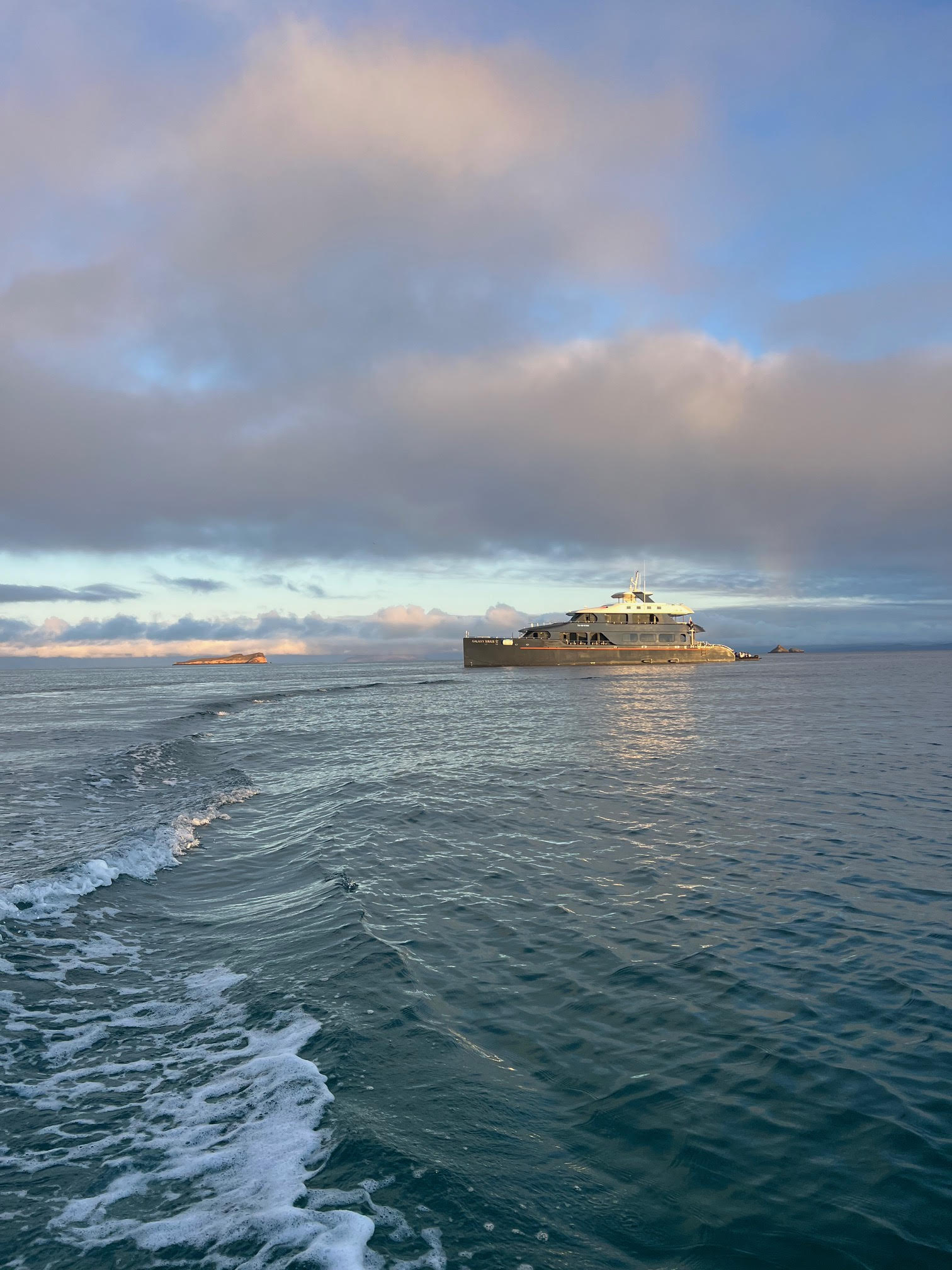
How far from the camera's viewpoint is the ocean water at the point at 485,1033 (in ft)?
14.8

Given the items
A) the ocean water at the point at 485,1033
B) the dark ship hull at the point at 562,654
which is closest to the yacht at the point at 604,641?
the dark ship hull at the point at 562,654

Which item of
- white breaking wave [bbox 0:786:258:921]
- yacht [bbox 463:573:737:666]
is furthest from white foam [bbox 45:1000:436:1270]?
yacht [bbox 463:573:737:666]

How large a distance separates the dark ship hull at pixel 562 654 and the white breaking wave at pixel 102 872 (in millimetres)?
100559

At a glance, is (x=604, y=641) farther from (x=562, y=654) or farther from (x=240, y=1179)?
(x=240, y=1179)

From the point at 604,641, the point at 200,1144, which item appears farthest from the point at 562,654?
the point at 200,1144

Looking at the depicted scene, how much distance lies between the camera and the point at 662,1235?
171 inches

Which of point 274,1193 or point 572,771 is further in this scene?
point 572,771

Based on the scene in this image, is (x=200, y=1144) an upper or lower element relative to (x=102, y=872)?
upper

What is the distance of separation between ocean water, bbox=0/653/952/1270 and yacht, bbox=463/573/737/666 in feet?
325

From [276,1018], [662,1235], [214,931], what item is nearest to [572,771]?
[214,931]

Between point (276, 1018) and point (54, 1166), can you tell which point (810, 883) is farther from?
point (54, 1166)

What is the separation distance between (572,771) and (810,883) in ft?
37.9

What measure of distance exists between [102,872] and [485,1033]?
9069 millimetres

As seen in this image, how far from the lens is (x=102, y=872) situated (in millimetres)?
12586
